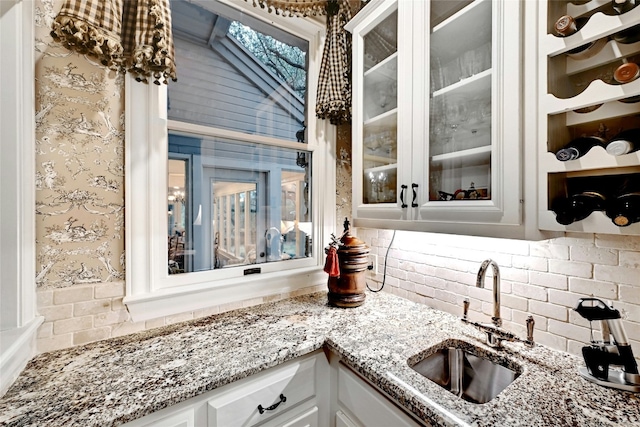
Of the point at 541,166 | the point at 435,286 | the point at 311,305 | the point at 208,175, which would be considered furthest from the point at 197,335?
the point at 541,166

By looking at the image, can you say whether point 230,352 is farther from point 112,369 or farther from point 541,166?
point 541,166

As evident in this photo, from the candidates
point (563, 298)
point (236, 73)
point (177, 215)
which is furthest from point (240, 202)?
point (563, 298)

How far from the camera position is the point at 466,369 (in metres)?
1.14

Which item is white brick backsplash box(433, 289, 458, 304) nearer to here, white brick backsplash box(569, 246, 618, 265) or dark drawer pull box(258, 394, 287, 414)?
white brick backsplash box(569, 246, 618, 265)

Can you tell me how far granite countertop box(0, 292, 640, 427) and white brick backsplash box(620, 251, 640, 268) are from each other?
0.37 metres

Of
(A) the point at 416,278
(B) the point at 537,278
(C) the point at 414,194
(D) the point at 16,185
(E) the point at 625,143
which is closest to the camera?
(E) the point at 625,143

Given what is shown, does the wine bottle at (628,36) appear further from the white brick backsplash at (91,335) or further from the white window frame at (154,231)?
the white brick backsplash at (91,335)

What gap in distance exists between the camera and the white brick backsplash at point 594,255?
0.94 m

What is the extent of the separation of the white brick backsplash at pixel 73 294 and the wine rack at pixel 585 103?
164 centimetres

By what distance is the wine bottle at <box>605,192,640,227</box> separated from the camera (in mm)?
711

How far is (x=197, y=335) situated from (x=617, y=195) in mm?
1509

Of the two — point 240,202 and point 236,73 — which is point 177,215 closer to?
point 240,202

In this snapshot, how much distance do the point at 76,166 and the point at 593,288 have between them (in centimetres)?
195

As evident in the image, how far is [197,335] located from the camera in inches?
46.1
